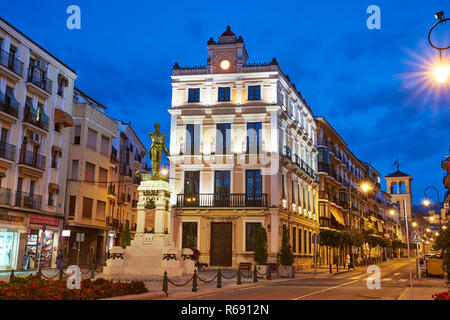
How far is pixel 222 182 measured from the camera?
133ft

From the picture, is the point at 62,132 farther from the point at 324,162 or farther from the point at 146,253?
the point at 324,162

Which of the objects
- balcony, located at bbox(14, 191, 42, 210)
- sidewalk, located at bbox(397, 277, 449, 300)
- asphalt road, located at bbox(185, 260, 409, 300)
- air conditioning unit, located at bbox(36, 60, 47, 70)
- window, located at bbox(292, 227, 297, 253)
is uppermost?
air conditioning unit, located at bbox(36, 60, 47, 70)

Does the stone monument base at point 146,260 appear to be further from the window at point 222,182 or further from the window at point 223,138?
the window at point 223,138

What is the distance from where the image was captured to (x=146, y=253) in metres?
22.8

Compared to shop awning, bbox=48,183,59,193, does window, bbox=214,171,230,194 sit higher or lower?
higher

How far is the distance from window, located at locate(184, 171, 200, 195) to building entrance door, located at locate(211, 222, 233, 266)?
10.7 ft

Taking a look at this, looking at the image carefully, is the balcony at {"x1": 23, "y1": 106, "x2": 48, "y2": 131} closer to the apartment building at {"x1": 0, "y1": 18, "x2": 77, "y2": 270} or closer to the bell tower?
the apartment building at {"x1": 0, "y1": 18, "x2": 77, "y2": 270}

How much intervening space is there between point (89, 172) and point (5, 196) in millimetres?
10348

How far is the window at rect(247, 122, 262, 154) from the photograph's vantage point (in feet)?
133

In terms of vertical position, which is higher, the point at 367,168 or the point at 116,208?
the point at 367,168

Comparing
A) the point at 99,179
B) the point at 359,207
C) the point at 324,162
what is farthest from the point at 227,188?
the point at 359,207

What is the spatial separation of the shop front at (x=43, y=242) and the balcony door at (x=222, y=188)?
12928 mm

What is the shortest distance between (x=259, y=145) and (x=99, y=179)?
15.5m

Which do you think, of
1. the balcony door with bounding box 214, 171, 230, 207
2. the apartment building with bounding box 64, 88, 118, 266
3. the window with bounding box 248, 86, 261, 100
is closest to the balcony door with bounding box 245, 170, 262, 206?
the balcony door with bounding box 214, 171, 230, 207
